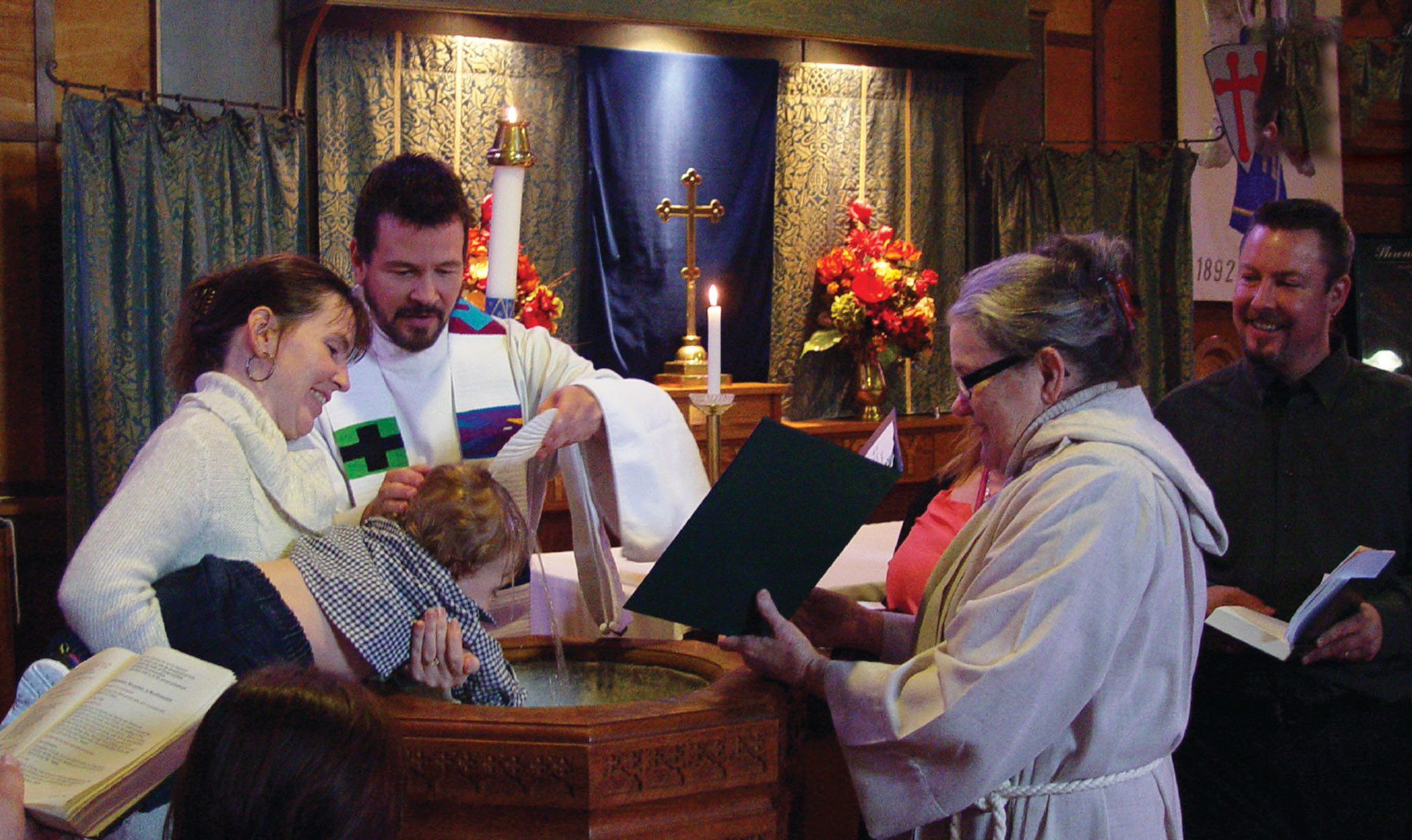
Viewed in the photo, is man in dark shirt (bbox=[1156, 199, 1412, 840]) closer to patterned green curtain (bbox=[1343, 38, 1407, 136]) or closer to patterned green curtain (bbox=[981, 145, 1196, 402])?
patterned green curtain (bbox=[981, 145, 1196, 402])

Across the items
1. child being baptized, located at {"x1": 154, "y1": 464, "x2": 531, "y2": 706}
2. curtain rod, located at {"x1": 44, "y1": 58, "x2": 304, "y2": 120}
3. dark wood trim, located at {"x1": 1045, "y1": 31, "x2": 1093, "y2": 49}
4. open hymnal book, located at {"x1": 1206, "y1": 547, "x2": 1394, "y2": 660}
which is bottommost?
open hymnal book, located at {"x1": 1206, "y1": 547, "x2": 1394, "y2": 660}

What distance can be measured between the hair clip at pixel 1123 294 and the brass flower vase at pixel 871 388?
3.75m

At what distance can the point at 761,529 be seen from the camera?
4.35ft

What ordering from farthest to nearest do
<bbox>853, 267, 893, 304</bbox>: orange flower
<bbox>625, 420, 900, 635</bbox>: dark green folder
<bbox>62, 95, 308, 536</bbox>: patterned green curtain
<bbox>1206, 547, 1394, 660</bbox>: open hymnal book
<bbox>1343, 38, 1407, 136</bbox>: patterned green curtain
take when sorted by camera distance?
<bbox>1343, 38, 1407, 136</bbox>: patterned green curtain → <bbox>853, 267, 893, 304</bbox>: orange flower → <bbox>62, 95, 308, 536</bbox>: patterned green curtain → <bbox>1206, 547, 1394, 660</bbox>: open hymnal book → <bbox>625, 420, 900, 635</bbox>: dark green folder

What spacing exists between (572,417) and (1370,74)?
5.64 meters

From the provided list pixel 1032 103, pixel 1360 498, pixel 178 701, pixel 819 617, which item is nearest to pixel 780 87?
pixel 1032 103

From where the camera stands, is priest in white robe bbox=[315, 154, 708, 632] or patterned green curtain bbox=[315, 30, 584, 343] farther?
patterned green curtain bbox=[315, 30, 584, 343]

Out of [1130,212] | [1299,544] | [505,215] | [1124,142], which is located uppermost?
[1124,142]

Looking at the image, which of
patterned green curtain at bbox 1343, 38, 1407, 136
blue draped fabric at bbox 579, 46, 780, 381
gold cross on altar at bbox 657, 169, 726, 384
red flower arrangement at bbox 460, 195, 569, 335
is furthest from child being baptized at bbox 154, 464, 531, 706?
patterned green curtain at bbox 1343, 38, 1407, 136

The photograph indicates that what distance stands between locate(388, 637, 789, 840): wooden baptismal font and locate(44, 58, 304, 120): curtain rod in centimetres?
334

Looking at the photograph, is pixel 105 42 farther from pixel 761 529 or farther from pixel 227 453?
pixel 761 529

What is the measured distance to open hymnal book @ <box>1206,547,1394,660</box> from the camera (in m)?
1.77

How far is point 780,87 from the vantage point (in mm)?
5328

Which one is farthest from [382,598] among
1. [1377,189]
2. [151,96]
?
[1377,189]
